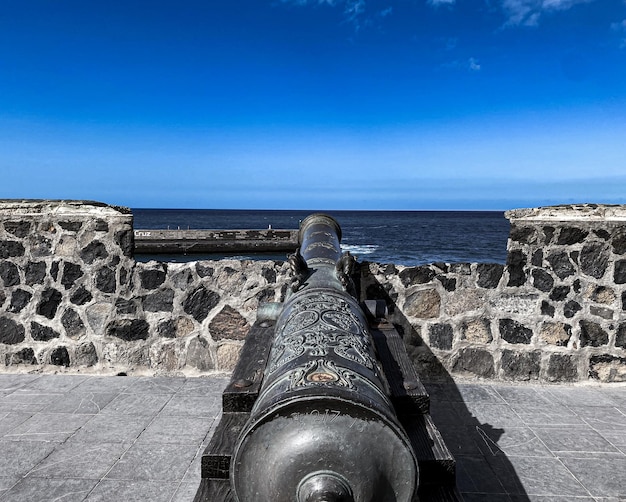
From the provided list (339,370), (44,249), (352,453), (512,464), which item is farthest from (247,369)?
(44,249)

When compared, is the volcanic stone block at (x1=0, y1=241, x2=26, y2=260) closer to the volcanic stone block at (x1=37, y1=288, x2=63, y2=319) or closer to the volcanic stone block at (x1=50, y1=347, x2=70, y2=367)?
the volcanic stone block at (x1=37, y1=288, x2=63, y2=319)

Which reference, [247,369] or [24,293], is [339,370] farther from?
[24,293]

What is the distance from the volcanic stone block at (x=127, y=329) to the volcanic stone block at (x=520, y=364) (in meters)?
3.34

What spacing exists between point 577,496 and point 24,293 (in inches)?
183

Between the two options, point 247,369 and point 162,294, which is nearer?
point 247,369

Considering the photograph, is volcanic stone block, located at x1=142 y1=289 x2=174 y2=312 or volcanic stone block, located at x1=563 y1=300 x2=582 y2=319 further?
volcanic stone block, located at x1=142 y1=289 x2=174 y2=312

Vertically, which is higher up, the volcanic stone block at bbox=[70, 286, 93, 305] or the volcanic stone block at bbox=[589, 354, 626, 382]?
the volcanic stone block at bbox=[70, 286, 93, 305]

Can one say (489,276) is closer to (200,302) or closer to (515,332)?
(515,332)

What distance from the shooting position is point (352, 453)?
1.41 meters

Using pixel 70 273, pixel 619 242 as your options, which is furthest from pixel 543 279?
pixel 70 273

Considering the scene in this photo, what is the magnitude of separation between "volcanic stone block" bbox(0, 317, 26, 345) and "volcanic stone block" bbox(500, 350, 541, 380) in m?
4.45

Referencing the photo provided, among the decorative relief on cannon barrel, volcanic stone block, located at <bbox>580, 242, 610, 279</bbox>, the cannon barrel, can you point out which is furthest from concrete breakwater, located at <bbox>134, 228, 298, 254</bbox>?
the cannon barrel

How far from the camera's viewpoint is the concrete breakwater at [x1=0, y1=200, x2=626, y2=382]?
447 centimetres

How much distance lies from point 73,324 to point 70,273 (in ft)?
1.56
